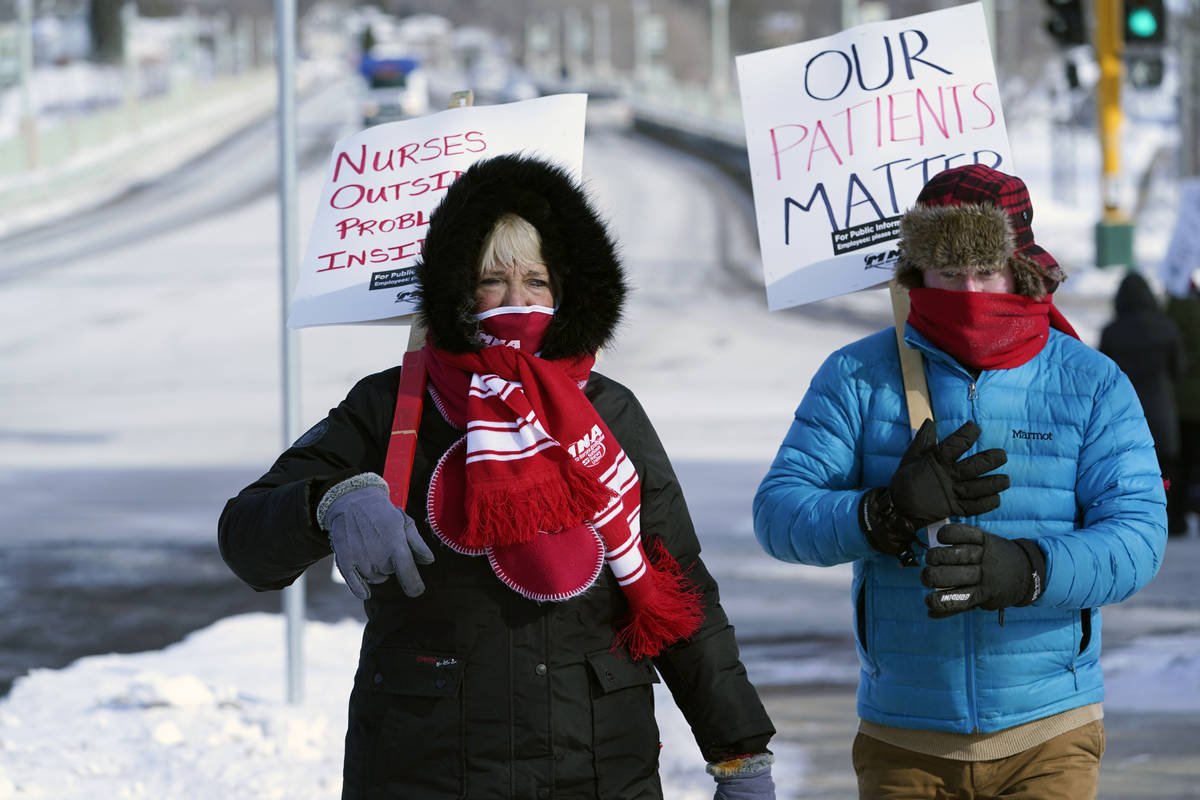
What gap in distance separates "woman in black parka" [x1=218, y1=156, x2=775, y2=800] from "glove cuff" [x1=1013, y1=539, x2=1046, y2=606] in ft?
1.64

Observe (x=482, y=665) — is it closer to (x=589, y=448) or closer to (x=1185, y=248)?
(x=589, y=448)

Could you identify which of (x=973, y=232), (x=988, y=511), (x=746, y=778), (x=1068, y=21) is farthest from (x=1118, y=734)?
(x=1068, y=21)

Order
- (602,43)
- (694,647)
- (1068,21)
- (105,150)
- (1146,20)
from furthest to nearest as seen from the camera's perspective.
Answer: (602,43), (105,150), (1146,20), (1068,21), (694,647)

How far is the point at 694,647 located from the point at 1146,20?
11998mm

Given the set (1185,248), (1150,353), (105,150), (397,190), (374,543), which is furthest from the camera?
(105,150)

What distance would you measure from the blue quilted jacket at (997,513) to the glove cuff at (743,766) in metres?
0.40

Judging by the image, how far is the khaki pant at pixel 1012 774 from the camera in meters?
2.98

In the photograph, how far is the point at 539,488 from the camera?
264cm

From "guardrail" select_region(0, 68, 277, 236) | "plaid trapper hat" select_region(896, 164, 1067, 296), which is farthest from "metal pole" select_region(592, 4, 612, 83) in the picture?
"plaid trapper hat" select_region(896, 164, 1067, 296)

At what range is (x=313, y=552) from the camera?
2.66 metres

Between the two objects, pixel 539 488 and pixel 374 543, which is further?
pixel 539 488

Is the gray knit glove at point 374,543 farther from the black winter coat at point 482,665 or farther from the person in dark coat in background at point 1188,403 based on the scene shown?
the person in dark coat in background at point 1188,403

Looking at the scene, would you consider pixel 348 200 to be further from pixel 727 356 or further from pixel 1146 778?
pixel 727 356

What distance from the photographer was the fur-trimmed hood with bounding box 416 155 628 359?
272cm
